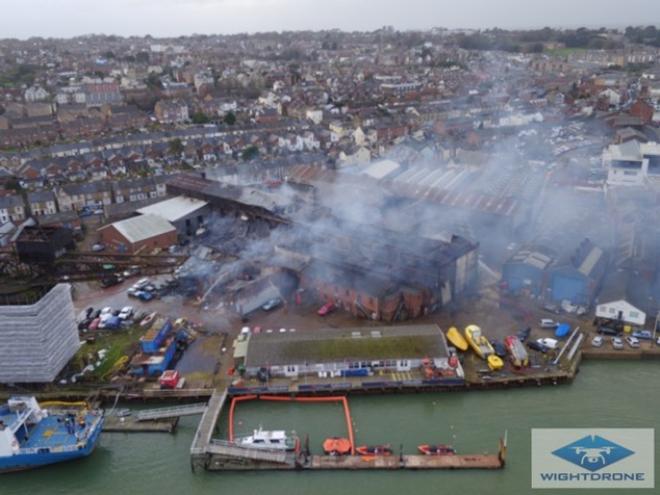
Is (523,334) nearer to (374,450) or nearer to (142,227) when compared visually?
(374,450)

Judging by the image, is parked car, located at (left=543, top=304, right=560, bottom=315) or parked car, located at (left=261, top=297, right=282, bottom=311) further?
parked car, located at (left=261, top=297, right=282, bottom=311)

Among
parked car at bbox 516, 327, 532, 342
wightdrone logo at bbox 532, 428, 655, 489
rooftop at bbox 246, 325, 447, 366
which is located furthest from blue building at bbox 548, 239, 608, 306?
wightdrone logo at bbox 532, 428, 655, 489

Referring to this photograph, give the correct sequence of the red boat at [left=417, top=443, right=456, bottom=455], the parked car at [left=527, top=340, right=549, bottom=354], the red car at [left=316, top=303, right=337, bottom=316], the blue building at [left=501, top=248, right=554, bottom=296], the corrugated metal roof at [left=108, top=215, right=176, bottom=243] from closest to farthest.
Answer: the red boat at [left=417, top=443, right=456, bottom=455], the parked car at [left=527, top=340, right=549, bottom=354], the red car at [left=316, top=303, right=337, bottom=316], the blue building at [left=501, top=248, right=554, bottom=296], the corrugated metal roof at [left=108, top=215, right=176, bottom=243]

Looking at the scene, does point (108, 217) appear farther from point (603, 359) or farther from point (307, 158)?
point (603, 359)

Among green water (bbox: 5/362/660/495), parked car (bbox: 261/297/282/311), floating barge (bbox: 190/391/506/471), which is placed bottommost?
green water (bbox: 5/362/660/495)

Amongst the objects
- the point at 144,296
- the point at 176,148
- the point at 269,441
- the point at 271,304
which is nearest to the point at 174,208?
the point at 144,296

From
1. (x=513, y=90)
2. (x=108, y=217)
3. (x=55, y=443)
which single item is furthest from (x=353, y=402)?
(x=513, y=90)

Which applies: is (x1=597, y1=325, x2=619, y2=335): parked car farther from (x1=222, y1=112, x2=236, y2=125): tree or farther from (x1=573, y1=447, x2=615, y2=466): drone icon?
(x1=222, y1=112, x2=236, y2=125): tree
